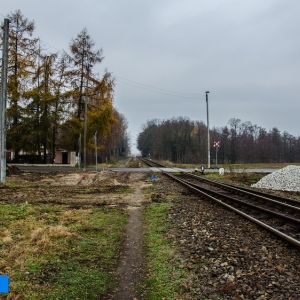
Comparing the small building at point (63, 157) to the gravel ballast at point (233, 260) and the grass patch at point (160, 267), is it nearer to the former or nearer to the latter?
the grass patch at point (160, 267)

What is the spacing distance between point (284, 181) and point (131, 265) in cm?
1726

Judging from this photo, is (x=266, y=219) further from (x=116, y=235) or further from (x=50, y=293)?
(x=50, y=293)

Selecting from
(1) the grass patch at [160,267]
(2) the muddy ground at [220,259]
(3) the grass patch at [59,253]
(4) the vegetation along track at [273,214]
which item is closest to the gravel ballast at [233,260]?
(2) the muddy ground at [220,259]

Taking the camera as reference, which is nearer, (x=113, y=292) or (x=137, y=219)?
(x=113, y=292)

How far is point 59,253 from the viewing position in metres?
5.53

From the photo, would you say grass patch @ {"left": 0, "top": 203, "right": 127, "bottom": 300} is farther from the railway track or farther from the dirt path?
the railway track

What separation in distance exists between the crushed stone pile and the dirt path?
1321 cm

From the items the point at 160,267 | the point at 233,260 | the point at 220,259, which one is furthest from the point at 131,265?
the point at 233,260

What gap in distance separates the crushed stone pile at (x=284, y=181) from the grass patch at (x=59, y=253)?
13.2m

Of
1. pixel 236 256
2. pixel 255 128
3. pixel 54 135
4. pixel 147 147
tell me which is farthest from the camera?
pixel 147 147

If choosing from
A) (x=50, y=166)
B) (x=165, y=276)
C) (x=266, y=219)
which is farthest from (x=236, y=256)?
(x=50, y=166)

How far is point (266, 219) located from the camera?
9.04 m

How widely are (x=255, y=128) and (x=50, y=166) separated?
94188mm

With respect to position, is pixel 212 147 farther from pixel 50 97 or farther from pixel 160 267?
pixel 160 267
